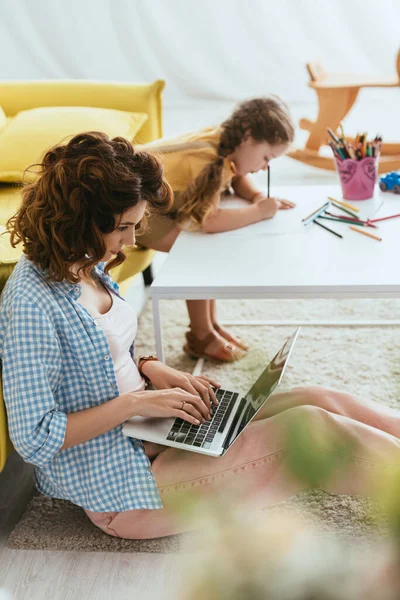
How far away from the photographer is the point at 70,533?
132cm

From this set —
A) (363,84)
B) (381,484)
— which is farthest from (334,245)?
(363,84)

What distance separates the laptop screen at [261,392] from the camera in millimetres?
1069

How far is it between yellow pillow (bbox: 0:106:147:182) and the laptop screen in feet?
3.57

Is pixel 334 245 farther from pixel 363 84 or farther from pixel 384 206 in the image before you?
pixel 363 84

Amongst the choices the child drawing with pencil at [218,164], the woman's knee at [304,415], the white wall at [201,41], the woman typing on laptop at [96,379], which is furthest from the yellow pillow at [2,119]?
the white wall at [201,41]

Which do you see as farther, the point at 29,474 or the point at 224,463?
the point at 29,474

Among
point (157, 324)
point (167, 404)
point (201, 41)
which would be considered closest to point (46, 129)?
point (157, 324)

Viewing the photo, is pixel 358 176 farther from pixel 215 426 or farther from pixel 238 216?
pixel 215 426

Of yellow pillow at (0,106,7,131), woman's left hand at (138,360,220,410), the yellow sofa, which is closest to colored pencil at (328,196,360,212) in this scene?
the yellow sofa

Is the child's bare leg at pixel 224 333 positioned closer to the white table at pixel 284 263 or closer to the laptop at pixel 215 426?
the white table at pixel 284 263

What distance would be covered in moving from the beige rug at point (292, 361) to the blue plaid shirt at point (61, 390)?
154mm

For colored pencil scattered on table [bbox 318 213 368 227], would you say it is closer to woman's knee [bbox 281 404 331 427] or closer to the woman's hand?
the woman's hand

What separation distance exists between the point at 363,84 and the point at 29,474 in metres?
2.37

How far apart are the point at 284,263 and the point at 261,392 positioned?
435mm
